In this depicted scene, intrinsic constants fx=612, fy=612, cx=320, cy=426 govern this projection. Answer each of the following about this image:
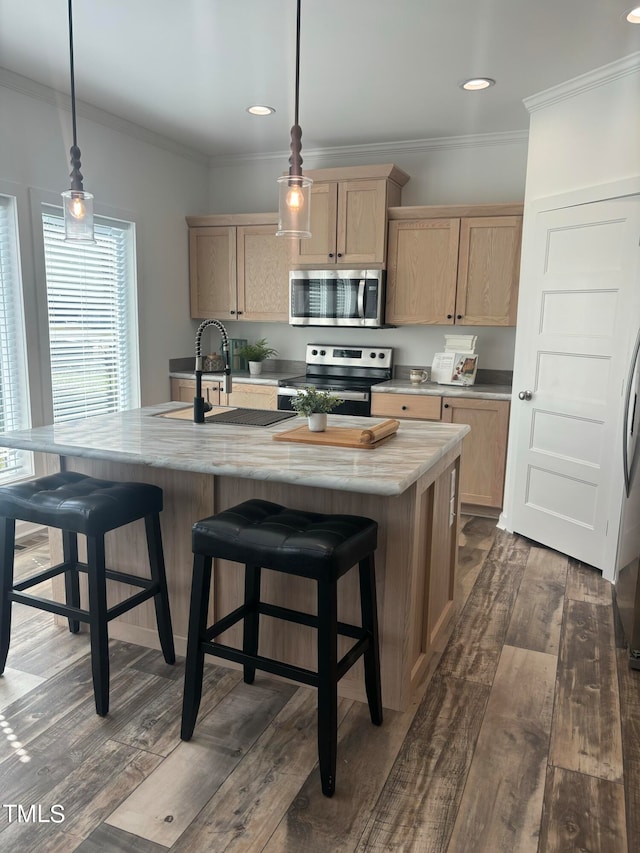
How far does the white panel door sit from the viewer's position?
128 inches

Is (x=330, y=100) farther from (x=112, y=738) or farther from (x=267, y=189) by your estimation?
(x=112, y=738)

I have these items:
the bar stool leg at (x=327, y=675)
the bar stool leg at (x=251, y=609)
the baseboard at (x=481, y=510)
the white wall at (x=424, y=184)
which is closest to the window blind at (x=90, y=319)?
the white wall at (x=424, y=184)

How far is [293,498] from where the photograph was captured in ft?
7.33

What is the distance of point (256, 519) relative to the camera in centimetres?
200

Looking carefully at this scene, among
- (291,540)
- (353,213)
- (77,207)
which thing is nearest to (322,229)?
(353,213)

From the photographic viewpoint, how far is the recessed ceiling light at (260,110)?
394cm

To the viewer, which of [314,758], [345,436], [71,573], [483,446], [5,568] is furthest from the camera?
[483,446]

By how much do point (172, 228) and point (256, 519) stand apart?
369cm

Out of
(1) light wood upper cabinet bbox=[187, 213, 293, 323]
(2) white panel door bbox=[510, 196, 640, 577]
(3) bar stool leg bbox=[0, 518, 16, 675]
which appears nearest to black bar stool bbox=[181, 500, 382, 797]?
(3) bar stool leg bbox=[0, 518, 16, 675]

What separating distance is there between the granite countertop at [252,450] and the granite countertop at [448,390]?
5.10 feet

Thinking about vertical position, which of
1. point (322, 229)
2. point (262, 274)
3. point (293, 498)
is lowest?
point (293, 498)

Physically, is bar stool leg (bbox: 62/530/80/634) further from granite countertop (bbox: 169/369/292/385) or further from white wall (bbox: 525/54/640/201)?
white wall (bbox: 525/54/640/201)

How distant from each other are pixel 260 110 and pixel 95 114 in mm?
1106

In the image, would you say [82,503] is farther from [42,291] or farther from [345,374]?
[345,374]
